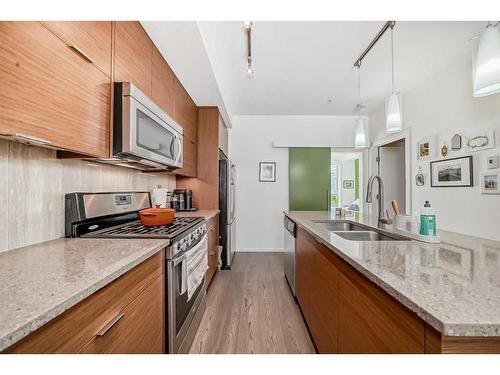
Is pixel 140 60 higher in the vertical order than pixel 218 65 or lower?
lower

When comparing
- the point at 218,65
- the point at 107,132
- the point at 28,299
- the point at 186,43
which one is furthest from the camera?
the point at 218,65

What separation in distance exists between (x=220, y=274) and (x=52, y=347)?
2591 millimetres

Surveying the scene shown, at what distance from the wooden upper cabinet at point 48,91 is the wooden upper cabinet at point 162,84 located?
648 mm

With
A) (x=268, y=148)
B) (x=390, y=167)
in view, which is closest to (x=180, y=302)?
(x=268, y=148)

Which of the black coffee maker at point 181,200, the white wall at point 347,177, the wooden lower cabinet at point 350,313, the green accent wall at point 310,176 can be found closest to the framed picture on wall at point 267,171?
the green accent wall at point 310,176

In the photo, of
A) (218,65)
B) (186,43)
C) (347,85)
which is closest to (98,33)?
(186,43)

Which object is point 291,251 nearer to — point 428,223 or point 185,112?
point 428,223

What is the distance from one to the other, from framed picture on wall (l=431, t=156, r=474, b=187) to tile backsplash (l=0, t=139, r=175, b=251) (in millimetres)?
3517

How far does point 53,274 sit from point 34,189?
63 centimetres

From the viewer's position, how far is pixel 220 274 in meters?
3.02

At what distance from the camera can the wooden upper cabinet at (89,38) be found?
926 mm

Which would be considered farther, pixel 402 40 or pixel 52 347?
pixel 402 40

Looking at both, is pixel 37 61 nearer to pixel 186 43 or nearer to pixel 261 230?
pixel 186 43

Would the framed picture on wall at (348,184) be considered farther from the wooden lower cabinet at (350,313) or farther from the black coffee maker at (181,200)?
the wooden lower cabinet at (350,313)
